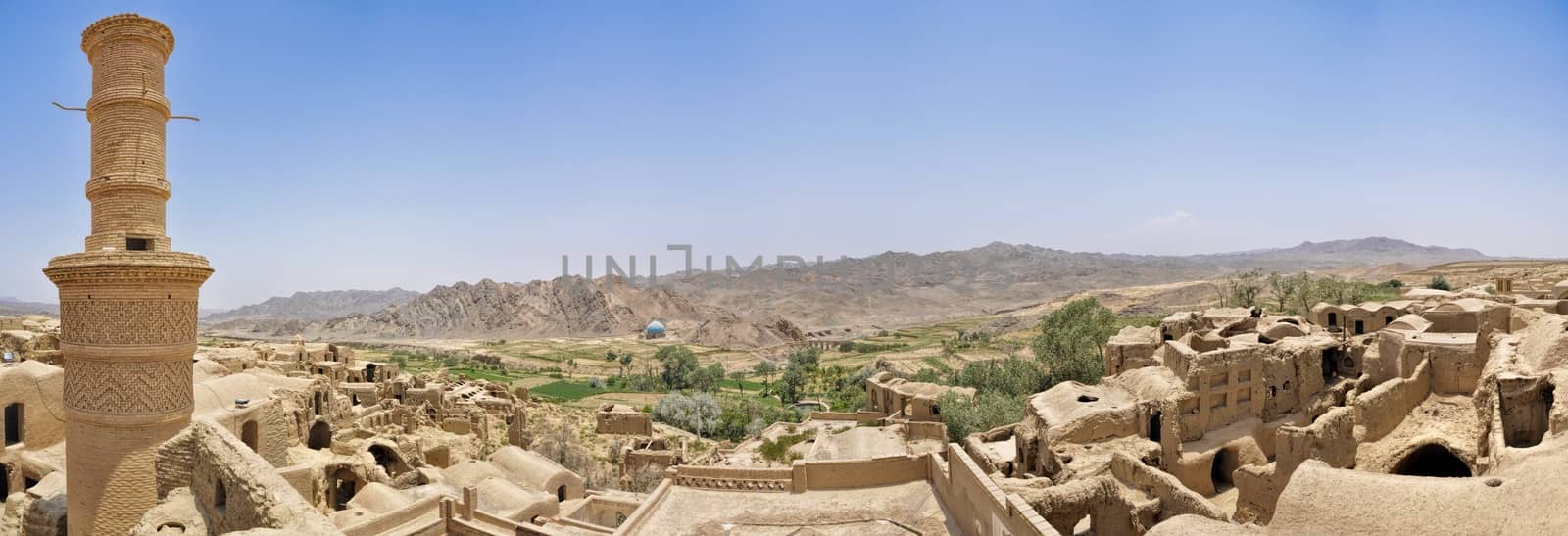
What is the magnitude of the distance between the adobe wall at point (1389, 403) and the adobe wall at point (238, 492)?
726 inches

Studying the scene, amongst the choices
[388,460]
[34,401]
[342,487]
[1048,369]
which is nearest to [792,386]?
[1048,369]

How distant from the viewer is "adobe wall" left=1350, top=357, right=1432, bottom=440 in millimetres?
16469

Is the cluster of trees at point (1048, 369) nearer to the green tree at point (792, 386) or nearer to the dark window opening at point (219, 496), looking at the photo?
the green tree at point (792, 386)

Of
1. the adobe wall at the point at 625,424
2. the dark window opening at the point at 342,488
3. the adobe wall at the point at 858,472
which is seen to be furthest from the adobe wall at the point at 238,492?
the adobe wall at the point at 625,424

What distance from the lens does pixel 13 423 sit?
18.0 meters

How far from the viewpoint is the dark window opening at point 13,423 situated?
58.6ft

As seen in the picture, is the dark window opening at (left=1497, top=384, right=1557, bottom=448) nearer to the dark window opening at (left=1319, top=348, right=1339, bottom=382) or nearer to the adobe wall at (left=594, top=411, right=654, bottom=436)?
the dark window opening at (left=1319, top=348, right=1339, bottom=382)

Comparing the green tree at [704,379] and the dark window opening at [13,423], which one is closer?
the dark window opening at [13,423]

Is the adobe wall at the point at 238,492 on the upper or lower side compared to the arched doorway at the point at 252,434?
upper

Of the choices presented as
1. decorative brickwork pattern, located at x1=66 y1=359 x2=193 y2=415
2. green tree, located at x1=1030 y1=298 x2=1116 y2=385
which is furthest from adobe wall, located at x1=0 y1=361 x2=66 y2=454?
green tree, located at x1=1030 y1=298 x2=1116 y2=385

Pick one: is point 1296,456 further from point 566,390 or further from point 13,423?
point 566,390

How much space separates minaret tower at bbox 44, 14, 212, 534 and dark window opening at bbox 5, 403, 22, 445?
29.5 ft

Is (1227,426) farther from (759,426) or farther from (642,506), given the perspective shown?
(759,426)

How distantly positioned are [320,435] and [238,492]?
16.4m
